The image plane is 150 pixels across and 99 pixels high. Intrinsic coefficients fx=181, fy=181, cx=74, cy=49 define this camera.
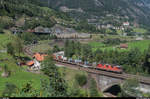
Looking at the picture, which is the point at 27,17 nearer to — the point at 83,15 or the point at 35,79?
the point at 35,79

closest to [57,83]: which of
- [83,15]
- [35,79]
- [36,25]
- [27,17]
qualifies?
[35,79]

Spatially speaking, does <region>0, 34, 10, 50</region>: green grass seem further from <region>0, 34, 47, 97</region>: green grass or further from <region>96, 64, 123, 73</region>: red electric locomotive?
<region>96, 64, 123, 73</region>: red electric locomotive

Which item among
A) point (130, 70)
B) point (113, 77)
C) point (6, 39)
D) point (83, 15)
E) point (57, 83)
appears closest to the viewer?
point (57, 83)

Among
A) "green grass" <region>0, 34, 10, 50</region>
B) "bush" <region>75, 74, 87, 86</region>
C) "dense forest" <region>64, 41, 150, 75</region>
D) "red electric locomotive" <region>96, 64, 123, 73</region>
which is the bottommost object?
"bush" <region>75, 74, 87, 86</region>

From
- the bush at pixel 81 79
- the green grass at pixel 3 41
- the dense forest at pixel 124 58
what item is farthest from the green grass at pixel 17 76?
the dense forest at pixel 124 58

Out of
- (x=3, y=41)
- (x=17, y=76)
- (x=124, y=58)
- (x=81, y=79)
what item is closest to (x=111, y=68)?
(x=124, y=58)

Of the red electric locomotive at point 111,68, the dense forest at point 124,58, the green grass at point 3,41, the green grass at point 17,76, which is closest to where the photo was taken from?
the green grass at point 17,76

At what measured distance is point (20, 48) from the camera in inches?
1939

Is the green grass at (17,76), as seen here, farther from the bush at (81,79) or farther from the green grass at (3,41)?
the green grass at (3,41)

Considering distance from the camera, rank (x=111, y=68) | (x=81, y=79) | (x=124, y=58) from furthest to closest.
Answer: (x=124, y=58) < (x=111, y=68) < (x=81, y=79)

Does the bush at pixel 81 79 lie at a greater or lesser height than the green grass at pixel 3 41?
lesser

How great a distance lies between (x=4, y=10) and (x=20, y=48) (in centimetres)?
5072

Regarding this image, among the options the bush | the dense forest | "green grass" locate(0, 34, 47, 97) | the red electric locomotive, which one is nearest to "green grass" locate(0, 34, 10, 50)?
"green grass" locate(0, 34, 47, 97)

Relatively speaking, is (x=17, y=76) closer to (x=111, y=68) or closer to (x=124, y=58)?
(x=111, y=68)
